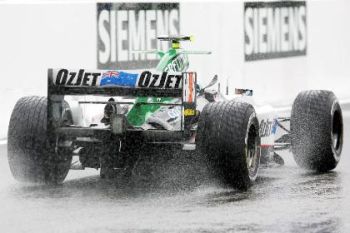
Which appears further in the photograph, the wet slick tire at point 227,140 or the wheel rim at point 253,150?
the wheel rim at point 253,150

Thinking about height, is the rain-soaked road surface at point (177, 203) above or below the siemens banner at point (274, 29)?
below

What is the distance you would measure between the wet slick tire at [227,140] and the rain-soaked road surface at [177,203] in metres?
0.17

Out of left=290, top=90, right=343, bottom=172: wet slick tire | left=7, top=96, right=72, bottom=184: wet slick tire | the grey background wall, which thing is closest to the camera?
left=7, top=96, right=72, bottom=184: wet slick tire

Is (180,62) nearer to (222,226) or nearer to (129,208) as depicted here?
(129,208)

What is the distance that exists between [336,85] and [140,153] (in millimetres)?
13644

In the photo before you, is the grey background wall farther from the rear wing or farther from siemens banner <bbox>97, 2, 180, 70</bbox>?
the rear wing

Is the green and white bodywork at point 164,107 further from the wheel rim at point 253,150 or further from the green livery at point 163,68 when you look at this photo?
the wheel rim at point 253,150

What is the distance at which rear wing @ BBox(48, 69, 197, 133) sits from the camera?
435 inches

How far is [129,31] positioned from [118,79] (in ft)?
21.9

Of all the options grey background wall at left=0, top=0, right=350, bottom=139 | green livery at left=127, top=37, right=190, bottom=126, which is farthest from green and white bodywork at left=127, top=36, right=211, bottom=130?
grey background wall at left=0, top=0, right=350, bottom=139

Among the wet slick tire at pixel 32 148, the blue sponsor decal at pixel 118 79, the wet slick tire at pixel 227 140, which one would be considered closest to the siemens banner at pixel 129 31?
the wet slick tire at pixel 32 148

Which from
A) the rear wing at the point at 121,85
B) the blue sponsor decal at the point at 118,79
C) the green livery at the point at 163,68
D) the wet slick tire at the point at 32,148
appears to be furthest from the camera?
the green livery at the point at 163,68

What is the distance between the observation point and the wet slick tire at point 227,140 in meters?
10.9

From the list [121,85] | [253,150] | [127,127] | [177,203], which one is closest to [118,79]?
[121,85]
